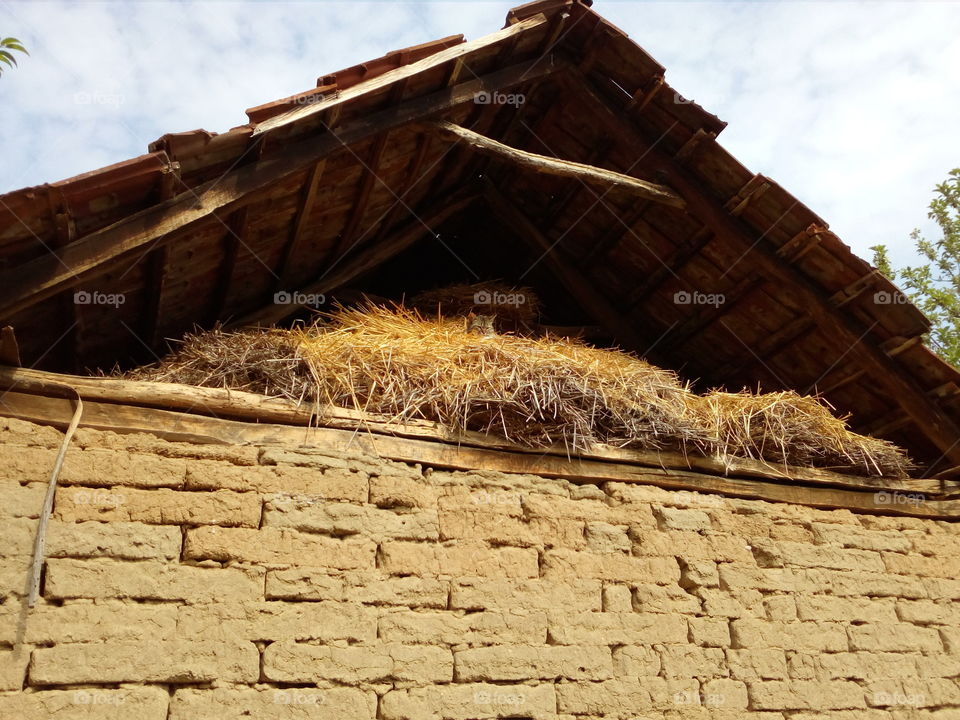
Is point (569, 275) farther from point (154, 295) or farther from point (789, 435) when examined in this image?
point (154, 295)

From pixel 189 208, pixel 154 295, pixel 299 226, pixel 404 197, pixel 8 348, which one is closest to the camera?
pixel 8 348

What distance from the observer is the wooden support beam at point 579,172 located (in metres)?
5.01

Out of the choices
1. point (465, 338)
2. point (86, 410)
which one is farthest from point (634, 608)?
point (86, 410)

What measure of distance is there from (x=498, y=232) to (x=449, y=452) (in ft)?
9.68

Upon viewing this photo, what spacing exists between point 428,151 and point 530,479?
2334mm

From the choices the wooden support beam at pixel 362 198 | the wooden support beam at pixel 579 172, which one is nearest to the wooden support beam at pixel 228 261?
the wooden support beam at pixel 362 198

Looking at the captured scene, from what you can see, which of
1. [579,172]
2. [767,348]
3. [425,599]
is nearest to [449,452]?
[425,599]

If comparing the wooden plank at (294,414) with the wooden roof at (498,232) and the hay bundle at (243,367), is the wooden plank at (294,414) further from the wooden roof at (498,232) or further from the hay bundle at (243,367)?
the wooden roof at (498,232)

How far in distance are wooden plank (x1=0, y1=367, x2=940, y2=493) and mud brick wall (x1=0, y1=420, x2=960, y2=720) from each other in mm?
179

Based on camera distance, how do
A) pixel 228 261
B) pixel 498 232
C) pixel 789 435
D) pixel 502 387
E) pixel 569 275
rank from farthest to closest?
pixel 498 232, pixel 569 275, pixel 789 435, pixel 228 261, pixel 502 387

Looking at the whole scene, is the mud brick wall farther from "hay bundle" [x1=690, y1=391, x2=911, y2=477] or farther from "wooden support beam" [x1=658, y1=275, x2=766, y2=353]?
"wooden support beam" [x1=658, y1=275, x2=766, y2=353]

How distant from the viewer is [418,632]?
356 centimetres

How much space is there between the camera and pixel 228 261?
15.1ft

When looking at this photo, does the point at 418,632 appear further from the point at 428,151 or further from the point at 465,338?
the point at 428,151
